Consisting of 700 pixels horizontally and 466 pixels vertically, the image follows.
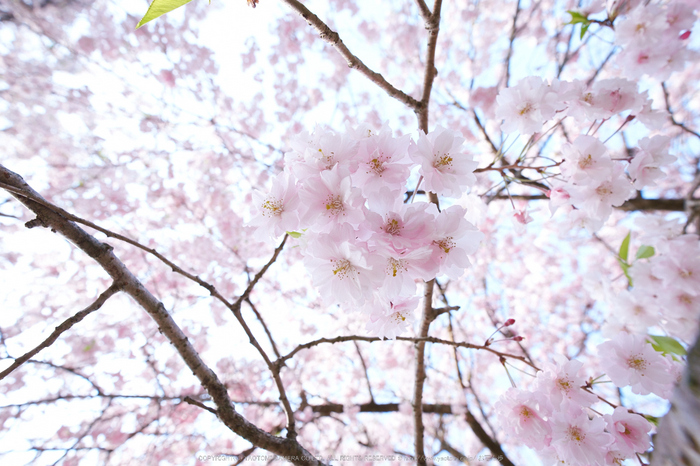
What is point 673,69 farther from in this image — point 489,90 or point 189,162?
point 189,162

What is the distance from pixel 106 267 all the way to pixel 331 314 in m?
3.68

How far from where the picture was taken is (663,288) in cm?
189

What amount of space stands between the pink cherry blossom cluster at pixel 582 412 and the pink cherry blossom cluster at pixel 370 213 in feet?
2.51

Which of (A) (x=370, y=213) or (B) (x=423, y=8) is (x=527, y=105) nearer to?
(B) (x=423, y=8)

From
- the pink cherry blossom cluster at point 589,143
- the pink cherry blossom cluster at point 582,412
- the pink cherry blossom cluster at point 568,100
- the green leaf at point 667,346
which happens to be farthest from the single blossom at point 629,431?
the pink cherry blossom cluster at point 568,100

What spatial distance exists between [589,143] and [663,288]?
119 cm

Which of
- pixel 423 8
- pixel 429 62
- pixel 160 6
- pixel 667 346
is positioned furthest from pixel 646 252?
pixel 160 6

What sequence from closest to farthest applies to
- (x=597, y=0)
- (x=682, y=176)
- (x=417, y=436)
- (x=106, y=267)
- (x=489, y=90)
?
(x=106, y=267) → (x=597, y=0) → (x=417, y=436) → (x=489, y=90) → (x=682, y=176)

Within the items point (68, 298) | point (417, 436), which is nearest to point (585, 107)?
point (417, 436)

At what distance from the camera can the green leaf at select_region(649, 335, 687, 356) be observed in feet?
5.01

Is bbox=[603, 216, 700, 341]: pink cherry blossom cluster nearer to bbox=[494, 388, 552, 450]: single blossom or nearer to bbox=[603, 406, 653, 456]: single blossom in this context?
bbox=[603, 406, 653, 456]: single blossom

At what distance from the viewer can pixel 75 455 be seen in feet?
13.3

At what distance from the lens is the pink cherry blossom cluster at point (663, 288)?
1853 mm

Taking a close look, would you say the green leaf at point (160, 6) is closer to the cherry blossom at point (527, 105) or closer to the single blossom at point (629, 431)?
the cherry blossom at point (527, 105)
